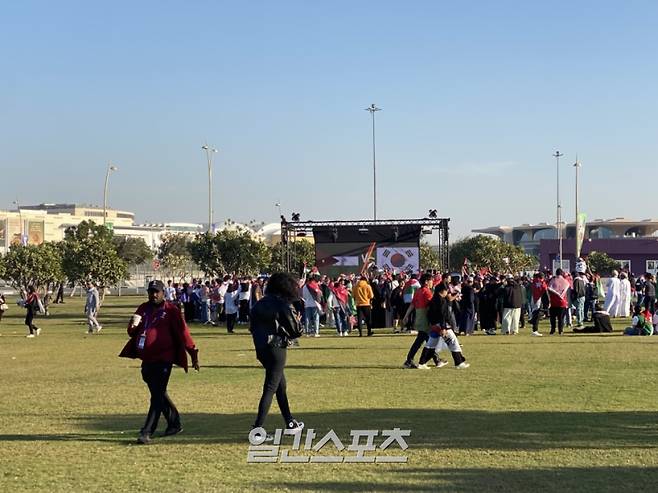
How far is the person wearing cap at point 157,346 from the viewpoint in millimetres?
9227

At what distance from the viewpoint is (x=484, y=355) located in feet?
58.5

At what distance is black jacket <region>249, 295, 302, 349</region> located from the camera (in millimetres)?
9109

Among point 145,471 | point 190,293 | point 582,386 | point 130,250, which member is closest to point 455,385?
point 582,386

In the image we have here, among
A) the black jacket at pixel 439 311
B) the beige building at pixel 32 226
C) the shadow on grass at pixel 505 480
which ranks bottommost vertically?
the shadow on grass at pixel 505 480

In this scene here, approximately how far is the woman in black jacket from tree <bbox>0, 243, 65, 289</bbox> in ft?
134

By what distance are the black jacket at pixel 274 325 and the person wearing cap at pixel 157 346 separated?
0.73 metres

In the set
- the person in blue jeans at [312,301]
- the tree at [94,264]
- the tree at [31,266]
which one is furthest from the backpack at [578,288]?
the tree at [31,266]

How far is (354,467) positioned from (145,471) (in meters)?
1.83

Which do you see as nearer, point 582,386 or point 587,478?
point 587,478

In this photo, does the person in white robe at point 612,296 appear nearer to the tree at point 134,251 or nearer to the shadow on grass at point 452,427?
the shadow on grass at point 452,427

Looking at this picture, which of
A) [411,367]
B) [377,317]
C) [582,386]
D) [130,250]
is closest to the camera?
[582,386]

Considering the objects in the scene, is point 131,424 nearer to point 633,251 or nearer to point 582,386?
point 582,386

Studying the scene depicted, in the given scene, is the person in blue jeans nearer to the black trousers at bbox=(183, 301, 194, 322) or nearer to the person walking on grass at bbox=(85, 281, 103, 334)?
the person walking on grass at bbox=(85, 281, 103, 334)

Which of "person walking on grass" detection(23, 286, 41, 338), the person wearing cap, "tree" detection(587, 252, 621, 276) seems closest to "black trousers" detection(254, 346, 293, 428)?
the person wearing cap
